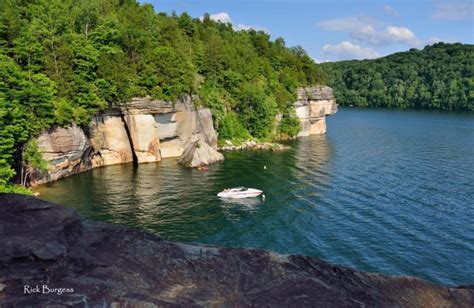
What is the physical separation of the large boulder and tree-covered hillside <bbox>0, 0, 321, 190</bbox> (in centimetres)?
1046

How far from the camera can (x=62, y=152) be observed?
5653 centimetres

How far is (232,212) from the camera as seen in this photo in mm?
45406

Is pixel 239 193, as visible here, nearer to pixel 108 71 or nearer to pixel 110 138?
pixel 110 138

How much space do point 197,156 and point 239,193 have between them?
1838 centimetres

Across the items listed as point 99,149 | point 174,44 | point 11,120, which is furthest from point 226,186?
point 174,44

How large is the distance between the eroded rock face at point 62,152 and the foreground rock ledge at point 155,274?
1881 inches

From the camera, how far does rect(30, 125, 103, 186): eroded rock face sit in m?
54.0

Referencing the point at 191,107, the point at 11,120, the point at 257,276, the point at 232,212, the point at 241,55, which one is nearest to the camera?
the point at 257,276

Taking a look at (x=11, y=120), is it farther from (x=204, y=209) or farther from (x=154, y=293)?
(x=154, y=293)

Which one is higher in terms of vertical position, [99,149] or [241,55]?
[241,55]

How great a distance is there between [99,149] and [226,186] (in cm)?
2451

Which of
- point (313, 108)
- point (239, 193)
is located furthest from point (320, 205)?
point (313, 108)

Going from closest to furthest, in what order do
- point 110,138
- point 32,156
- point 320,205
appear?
1. point 320,205
2. point 32,156
3. point 110,138

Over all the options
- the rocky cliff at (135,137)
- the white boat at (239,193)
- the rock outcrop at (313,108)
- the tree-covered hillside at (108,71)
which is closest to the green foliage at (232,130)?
the tree-covered hillside at (108,71)
